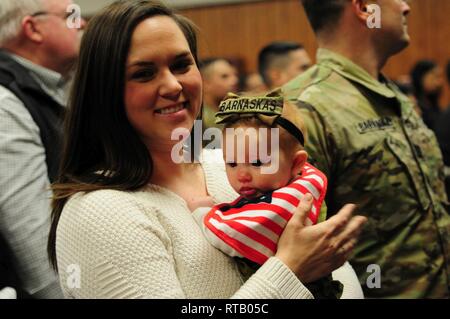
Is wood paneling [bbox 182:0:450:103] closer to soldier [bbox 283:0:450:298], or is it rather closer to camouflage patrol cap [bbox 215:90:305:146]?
soldier [bbox 283:0:450:298]

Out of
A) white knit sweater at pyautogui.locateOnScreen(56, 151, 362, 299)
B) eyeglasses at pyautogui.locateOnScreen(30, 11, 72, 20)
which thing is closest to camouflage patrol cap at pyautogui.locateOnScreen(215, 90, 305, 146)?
white knit sweater at pyautogui.locateOnScreen(56, 151, 362, 299)

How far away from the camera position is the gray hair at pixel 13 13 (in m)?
1.98

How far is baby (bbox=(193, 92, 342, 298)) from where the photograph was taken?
109 cm

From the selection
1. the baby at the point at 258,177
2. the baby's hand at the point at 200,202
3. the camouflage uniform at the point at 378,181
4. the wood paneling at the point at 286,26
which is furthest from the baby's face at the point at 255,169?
the wood paneling at the point at 286,26

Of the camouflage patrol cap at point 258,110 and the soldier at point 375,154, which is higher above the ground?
the camouflage patrol cap at point 258,110

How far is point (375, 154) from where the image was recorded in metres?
1.71

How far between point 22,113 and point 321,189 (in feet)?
3.16

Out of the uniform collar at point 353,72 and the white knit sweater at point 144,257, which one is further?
the uniform collar at point 353,72

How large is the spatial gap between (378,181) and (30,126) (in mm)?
1002

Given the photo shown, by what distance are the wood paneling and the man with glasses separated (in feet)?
11.7

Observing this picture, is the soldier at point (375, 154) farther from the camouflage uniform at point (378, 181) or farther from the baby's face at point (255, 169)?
the baby's face at point (255, 169)

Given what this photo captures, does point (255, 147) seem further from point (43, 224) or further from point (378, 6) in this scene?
point (378, 6)

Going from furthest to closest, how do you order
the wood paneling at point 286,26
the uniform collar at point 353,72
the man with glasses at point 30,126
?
the wood paneling at point 286,26 → the uniform collar at point 353,72 → the man with glasses at point 30,126

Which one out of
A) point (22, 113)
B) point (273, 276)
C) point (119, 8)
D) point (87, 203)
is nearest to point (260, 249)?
point (273, 276)
